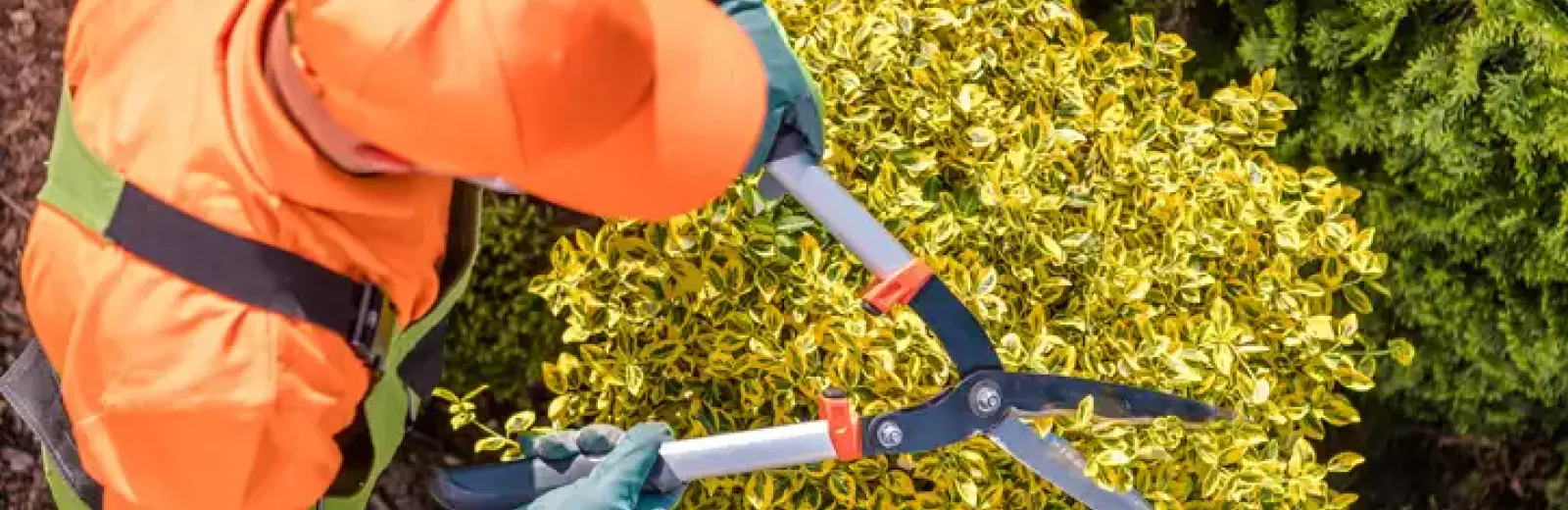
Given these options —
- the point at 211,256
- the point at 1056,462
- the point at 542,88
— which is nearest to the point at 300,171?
the point at 211,256

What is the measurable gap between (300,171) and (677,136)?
259 millimetres

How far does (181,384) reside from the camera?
2.98 ft

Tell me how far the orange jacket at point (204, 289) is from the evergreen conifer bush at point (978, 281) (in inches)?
18.1

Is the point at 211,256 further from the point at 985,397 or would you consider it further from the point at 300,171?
the point at 985,397

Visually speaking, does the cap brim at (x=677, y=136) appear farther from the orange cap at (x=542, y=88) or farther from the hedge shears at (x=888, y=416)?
the hedge shears at (x=888, y=416)

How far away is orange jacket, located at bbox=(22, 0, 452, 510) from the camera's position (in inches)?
36.1

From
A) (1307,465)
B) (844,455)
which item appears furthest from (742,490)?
(1307,465)

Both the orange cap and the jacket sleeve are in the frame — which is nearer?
the orange cap

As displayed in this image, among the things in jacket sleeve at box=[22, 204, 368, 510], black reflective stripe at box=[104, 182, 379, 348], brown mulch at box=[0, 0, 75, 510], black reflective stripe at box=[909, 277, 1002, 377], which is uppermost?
black reflective stripe at box=[104, 182, 379, 348]

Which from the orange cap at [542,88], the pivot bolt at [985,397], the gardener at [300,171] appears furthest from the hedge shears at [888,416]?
the orange cap at [542,88]

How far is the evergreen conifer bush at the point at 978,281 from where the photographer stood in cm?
135

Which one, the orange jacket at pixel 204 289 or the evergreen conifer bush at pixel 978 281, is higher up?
the orange jacket at pixel 204 289

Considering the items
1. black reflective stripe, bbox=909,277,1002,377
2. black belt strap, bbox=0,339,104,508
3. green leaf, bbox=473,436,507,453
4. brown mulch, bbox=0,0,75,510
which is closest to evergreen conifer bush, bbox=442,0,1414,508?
green leaf, bbox=473,436,507,453

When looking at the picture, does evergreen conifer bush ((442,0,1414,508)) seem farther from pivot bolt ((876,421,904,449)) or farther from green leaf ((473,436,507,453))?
pivot bolt ((876,421,904,449))
